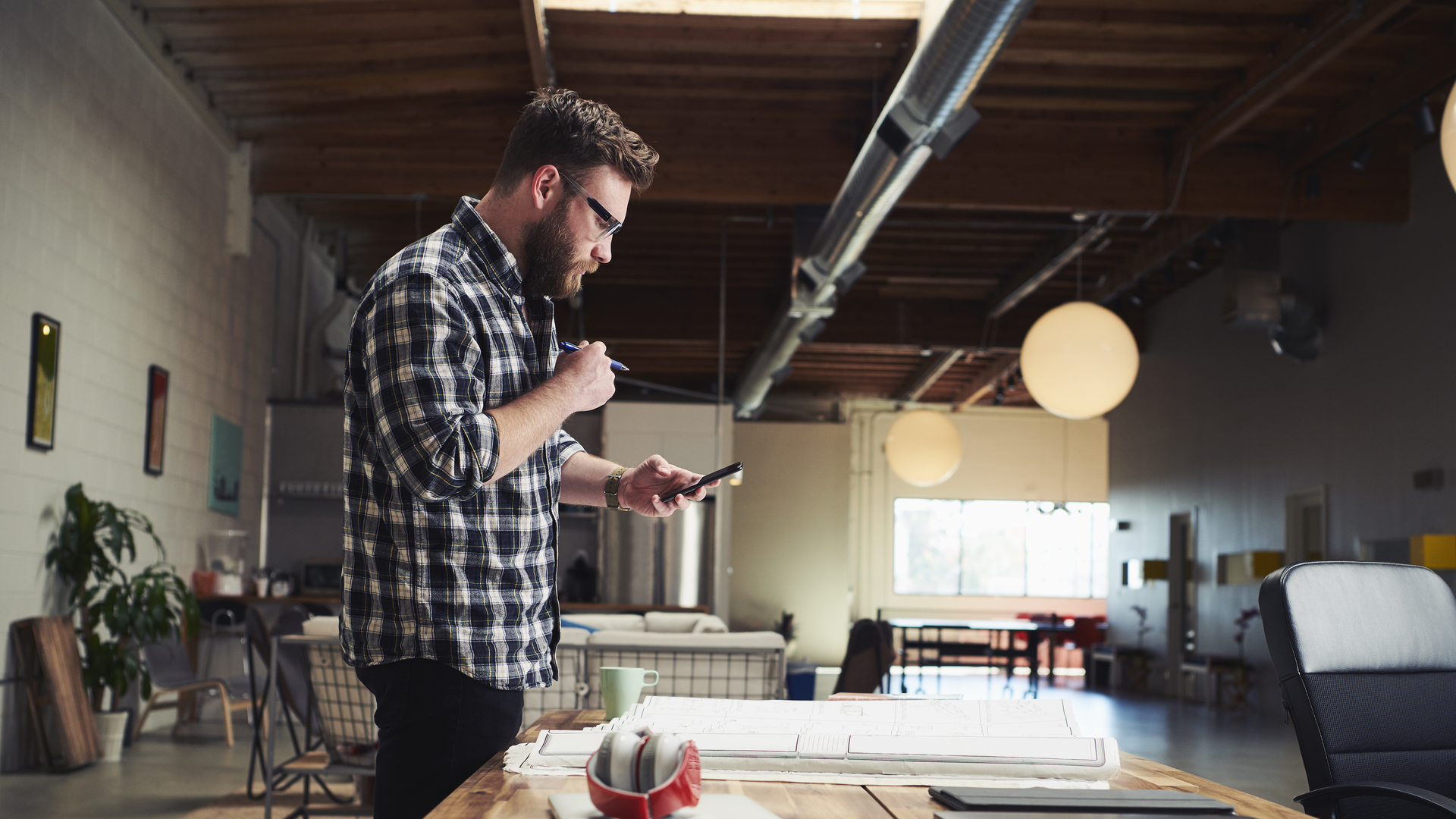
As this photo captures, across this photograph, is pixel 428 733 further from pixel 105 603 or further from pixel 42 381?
pixel 105 603

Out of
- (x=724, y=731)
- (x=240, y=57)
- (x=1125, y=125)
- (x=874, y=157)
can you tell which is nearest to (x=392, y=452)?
(x=724, y=731)

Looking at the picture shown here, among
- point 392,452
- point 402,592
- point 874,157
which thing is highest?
point 874,157

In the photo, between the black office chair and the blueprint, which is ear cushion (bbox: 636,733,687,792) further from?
the black office chair

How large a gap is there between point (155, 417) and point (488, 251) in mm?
6519

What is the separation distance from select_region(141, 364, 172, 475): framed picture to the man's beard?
637 cm

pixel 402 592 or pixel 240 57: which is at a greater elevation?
pixel 240 57

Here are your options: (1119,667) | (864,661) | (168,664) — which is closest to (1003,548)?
(1119,667)

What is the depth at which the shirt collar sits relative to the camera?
137 cm

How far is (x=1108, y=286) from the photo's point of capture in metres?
11.2

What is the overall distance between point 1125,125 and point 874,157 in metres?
2.56

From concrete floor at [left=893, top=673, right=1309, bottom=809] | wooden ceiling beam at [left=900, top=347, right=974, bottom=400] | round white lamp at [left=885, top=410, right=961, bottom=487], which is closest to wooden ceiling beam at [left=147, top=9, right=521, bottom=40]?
concrete floor at [left=893, top=673, right=1309, bottom=809]

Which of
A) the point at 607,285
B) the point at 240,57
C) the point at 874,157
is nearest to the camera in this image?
the point at 874,157

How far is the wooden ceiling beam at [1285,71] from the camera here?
19.1ft

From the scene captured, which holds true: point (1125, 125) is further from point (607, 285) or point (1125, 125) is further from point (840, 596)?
point (840, 596)
